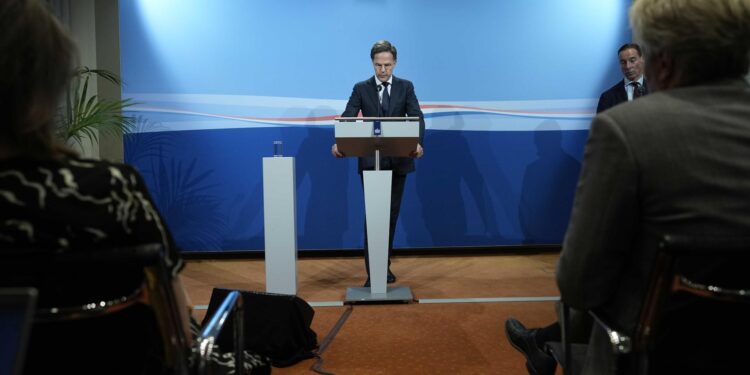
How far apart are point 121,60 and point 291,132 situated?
67.4 inches

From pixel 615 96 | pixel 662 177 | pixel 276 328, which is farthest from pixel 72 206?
pixel 615 96

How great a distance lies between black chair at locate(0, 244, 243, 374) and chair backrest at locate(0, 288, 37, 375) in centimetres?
19

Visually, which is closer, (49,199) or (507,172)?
(49,199)

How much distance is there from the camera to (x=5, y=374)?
825 mm

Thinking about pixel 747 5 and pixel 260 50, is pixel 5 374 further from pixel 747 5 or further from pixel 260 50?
pixel 260 50

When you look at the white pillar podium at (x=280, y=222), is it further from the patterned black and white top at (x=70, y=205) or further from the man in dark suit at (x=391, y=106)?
the patterned black and white top at (x=70, y=205)

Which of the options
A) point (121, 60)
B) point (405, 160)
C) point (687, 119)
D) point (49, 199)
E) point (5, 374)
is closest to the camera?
point (5, 374)

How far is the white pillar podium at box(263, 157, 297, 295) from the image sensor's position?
4031 mm

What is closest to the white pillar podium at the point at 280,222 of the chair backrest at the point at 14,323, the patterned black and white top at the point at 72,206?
the patterned black and white top at the point at 72,206

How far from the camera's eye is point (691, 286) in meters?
1.08

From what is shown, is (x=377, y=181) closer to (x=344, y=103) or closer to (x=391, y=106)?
(x=391, y=106)

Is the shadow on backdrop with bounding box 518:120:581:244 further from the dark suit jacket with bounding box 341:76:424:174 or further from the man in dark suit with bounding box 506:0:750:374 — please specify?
the man in dark suit with bounding box 506:0:750:374

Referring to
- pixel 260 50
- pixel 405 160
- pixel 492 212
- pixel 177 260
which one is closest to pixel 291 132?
pixel 260 50

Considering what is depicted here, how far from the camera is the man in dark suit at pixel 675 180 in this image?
112 centimetres
